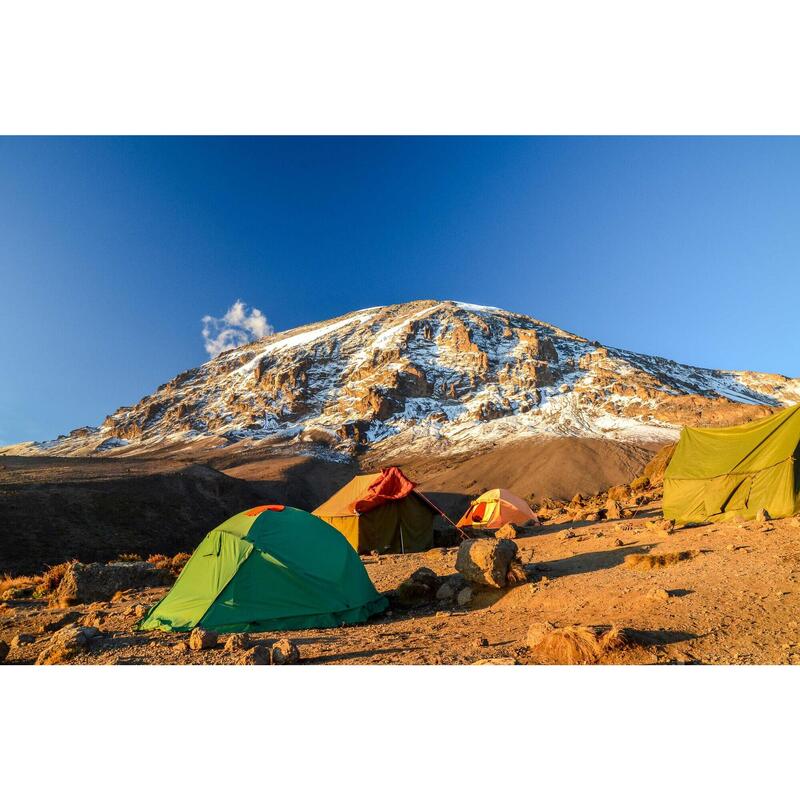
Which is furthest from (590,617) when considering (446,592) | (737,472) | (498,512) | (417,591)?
(498,512)

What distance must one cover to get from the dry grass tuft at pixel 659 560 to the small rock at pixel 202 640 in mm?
6855

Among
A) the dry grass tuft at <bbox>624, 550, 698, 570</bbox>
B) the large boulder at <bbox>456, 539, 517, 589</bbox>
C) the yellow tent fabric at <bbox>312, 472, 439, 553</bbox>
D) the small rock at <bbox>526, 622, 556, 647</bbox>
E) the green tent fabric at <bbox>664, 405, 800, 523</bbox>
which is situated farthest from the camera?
the yellow tent fabric at <bbox>312, 472, 439, 553</bbox>

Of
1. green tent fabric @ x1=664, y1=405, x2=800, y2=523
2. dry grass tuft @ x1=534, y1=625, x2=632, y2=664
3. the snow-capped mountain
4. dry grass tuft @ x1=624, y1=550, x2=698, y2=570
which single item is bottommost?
dry grass tuft @ x1=624, y1=550, x2=698, y2=570

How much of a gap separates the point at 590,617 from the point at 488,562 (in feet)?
6.92

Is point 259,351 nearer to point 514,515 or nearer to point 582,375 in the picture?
point 582,375

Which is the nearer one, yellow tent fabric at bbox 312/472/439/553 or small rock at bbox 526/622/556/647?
small rock at bbox 526/622/556/647

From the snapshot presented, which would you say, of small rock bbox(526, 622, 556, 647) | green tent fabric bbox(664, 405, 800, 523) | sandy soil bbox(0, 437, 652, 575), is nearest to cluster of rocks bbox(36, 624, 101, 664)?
small rock bbox(526, 622, 556, 647)

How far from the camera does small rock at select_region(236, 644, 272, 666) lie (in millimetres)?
5199

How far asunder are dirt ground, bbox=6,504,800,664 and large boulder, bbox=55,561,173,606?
0.60 m

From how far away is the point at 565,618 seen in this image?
6219 mm

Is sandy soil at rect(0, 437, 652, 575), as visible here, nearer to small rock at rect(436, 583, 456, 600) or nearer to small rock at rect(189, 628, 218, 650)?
small rock at rect(436, 583, 456, 600)

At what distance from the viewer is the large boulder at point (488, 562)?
26.0ft

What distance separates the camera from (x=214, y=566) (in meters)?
7.49

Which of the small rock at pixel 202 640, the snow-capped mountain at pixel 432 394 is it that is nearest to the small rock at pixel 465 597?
the small rock at pixel 202 640
